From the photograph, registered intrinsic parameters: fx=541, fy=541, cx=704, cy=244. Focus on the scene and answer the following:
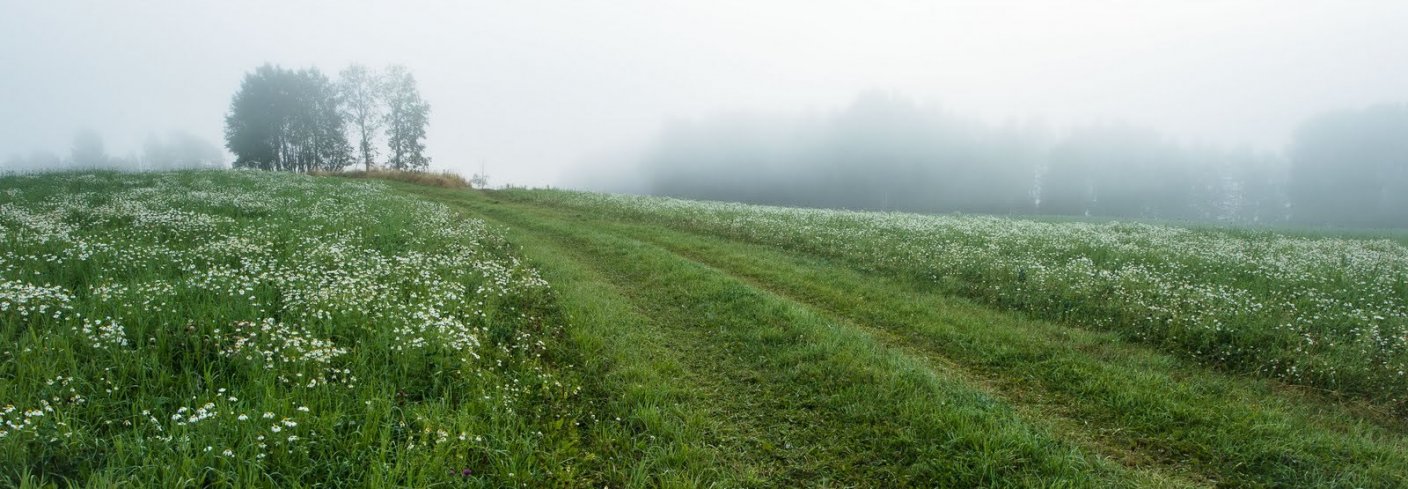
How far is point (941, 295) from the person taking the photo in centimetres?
1183

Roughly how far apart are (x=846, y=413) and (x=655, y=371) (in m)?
2.39

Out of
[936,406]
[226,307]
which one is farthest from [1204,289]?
[226,307]

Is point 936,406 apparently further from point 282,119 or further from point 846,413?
point 282,119

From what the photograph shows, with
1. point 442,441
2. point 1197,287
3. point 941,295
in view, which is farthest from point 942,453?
point 1197,287

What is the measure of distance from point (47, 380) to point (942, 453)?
794 cm

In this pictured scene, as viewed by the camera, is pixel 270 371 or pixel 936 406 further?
pixel 936 406

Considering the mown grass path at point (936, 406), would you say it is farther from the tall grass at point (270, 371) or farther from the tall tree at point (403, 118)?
the tall tree at point (403, 118)

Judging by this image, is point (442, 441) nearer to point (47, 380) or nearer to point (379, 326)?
point (379, 326)

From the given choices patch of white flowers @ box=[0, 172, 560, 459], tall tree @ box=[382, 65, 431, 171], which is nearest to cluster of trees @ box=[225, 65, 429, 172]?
tall tree @ box=[382, 65, 431, 171]

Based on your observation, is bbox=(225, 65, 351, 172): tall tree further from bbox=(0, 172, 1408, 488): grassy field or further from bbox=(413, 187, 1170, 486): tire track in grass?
bbox=(413, 187, 1170, 486): tire track in grass

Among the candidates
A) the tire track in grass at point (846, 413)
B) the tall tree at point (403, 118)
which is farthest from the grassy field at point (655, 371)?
the tall tree at point (403, 118)

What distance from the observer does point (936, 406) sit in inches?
238

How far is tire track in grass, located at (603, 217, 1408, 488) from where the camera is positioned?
527 centimetres

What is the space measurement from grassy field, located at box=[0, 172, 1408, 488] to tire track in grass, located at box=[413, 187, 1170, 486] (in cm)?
3
